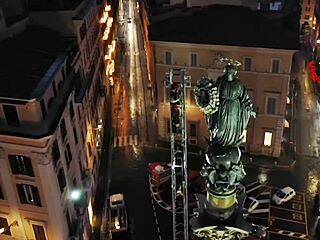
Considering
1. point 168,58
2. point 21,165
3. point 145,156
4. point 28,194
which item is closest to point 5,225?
point 28,194

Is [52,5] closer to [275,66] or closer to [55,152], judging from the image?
[55,152]

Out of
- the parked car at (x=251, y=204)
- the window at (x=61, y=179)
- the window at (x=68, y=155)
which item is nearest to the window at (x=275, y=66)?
the parked car at (x=251, y=204)

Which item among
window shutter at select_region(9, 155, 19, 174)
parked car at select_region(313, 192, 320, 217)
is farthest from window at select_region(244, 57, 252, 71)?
window shutter at select_region(9, 155, 19, 174)

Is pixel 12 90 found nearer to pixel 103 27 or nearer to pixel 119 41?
pixel 103 27

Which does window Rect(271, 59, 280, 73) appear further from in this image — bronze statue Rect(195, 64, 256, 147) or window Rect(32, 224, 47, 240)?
bronze statue Rect(195, 64, 256, 147)

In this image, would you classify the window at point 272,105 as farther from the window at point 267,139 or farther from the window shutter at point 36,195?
the window shutter at point 36,195
